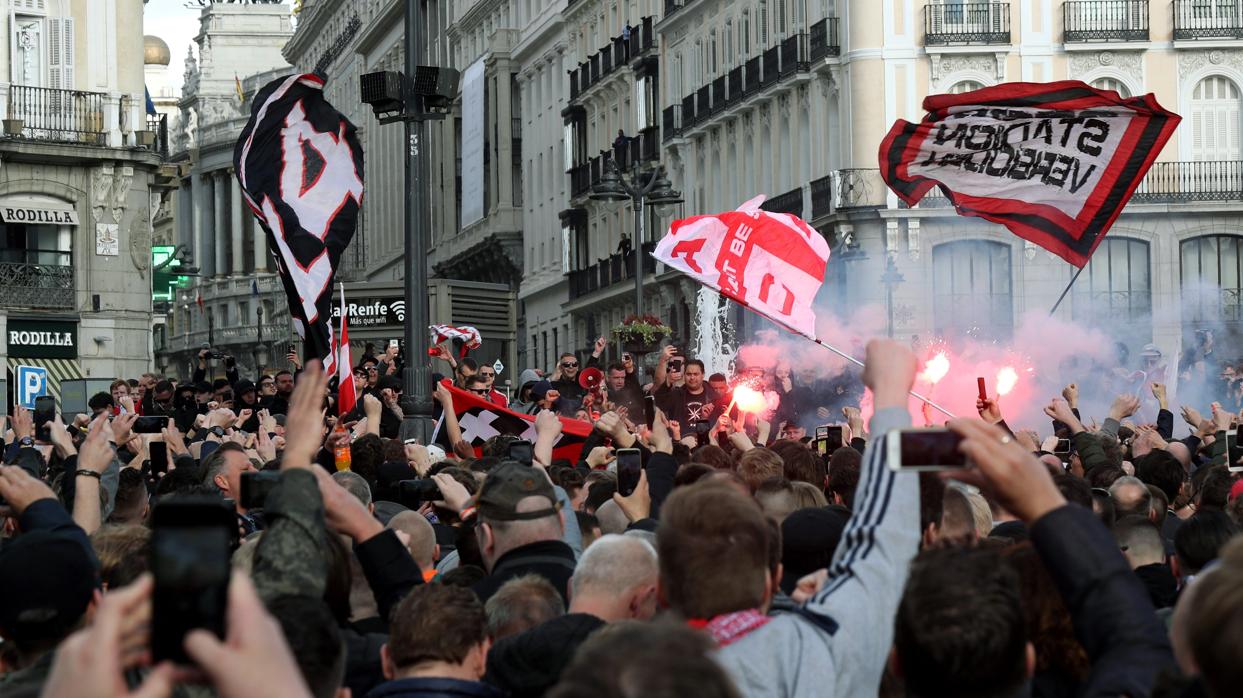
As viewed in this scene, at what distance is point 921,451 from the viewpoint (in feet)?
12.4

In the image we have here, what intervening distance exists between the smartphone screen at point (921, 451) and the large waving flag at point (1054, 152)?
12433 mm

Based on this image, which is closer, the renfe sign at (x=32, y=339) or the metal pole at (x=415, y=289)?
the metal pole at (x=415, y=289)

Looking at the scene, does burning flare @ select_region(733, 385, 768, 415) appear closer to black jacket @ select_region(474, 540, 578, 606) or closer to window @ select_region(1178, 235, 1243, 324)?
black jacket @ select_region(474, 540, 578, 606)

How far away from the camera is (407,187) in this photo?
58.6 ft

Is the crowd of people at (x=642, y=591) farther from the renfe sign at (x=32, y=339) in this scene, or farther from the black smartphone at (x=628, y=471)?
the renfe sign at (x=32, y=339)

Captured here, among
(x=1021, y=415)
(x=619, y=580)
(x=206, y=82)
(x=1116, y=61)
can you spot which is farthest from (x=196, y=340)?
(x=619, y=580)

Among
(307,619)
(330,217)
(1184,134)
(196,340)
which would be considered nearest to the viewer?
(307,619)

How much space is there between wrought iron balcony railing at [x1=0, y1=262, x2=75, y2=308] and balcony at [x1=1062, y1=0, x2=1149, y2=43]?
22.0m

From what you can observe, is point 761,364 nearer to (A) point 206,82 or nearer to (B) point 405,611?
(B) point 405,611

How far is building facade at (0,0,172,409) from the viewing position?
36375 millimetres

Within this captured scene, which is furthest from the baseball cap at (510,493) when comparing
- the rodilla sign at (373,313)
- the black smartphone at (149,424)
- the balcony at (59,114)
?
the balcony at (59,114)

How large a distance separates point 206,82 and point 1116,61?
4363 inches

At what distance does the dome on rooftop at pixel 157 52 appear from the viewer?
526 feet

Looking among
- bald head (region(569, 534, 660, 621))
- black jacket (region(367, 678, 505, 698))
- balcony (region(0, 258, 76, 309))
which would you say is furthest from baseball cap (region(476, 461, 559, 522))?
balcony (region(0, 258, 76, 309))
